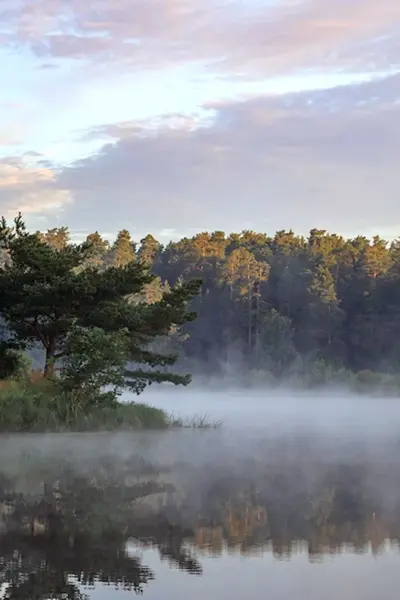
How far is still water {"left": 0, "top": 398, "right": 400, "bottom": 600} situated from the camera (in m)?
6.52

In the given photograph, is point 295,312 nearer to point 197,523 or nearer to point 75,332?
point 75,332

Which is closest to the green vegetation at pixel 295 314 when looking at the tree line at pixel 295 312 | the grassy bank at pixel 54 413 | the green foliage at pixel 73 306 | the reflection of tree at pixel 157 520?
the tree line at pixel 295 312

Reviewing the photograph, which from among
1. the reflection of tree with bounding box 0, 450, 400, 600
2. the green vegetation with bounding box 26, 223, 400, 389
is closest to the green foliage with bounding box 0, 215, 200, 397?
the reflection of tree with bounding box 0, 450, 400, 600

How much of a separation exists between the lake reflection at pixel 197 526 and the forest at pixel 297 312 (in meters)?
49.8

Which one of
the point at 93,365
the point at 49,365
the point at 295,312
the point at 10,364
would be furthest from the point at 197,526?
the point at 295,312

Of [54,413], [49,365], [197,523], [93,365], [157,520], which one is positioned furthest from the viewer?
[49,365]

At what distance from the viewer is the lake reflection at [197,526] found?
256 inches

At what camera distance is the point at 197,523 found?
8.91 metres

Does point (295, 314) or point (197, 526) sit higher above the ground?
point (295, 314)

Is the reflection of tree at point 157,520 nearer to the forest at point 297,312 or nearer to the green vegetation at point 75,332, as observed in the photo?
the green vegetation at point 75,332

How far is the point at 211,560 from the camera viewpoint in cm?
726

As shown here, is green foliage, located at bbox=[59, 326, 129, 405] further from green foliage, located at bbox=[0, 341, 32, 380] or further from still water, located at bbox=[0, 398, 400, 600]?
still water, located at bbox=[0, 398, 400, 600]

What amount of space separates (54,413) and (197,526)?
11.2m

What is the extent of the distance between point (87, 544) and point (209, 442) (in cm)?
1190
